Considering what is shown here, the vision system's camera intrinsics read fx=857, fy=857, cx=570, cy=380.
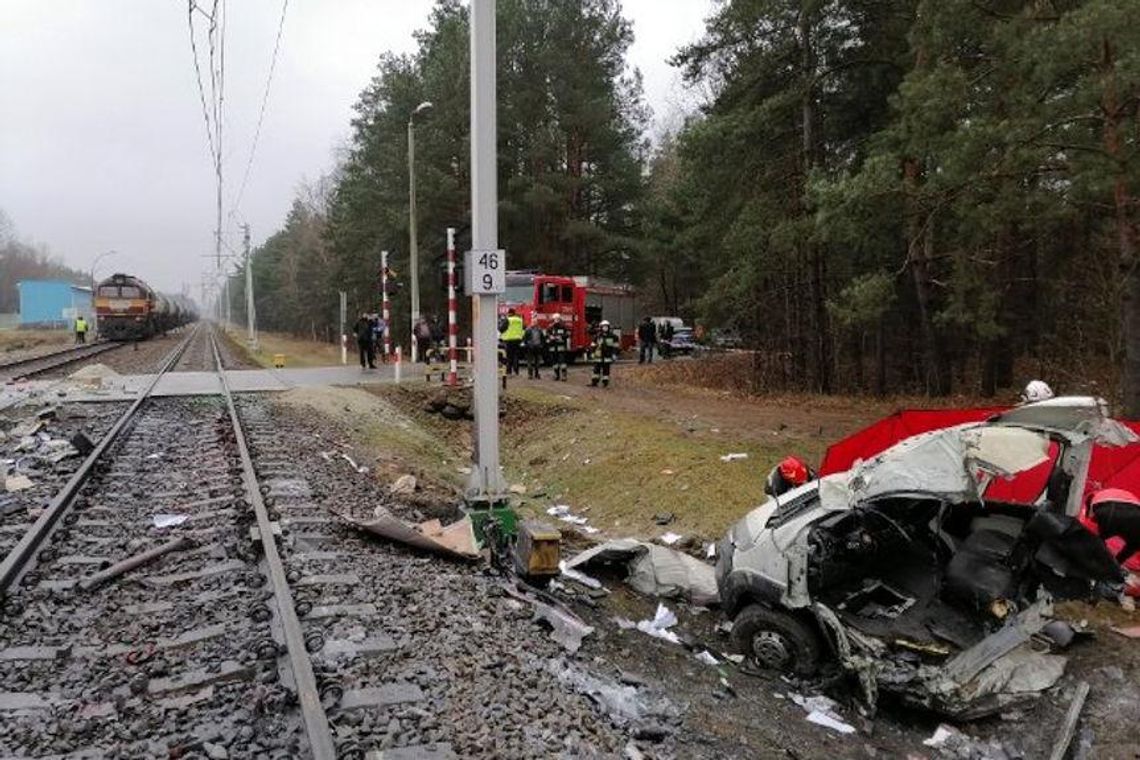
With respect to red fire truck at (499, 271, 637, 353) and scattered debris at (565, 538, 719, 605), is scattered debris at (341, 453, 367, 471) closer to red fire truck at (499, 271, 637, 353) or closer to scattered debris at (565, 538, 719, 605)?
scattered debris at (565, 538, 719, 605)

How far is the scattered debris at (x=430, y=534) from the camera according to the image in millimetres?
7094

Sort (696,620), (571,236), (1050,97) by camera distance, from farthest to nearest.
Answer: (571,236) < (1050,97) < (696,620)

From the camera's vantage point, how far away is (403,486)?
1000 cm

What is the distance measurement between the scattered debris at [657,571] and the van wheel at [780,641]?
3.74ft

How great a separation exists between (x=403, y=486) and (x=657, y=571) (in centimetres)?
358

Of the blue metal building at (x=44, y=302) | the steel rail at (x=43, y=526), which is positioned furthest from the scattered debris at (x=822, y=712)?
the blue metal building at (x=44, y=302)

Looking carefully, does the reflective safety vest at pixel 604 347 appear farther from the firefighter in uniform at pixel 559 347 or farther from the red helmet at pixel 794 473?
the red helmet at pixel 794 473

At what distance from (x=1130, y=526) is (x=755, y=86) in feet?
60.9

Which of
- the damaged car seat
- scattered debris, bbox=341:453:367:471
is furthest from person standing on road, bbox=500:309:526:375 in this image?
the damaged car seat

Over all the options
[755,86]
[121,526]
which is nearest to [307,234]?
[755,86]

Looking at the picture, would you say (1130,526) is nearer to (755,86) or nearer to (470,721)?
(470,721)

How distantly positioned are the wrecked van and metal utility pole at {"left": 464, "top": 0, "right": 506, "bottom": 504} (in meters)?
2.34

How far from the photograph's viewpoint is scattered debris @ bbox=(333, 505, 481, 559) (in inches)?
279

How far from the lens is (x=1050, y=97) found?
1002 centimetres
